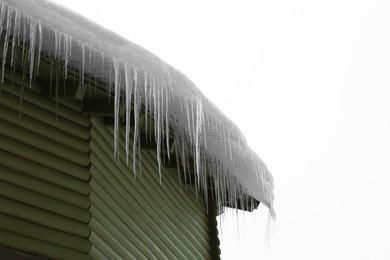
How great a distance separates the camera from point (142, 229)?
559 centimetres

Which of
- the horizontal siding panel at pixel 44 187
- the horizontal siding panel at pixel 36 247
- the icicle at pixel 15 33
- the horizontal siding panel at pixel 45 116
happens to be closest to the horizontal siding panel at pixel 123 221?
the horizontal siding panel at pixel 44 187

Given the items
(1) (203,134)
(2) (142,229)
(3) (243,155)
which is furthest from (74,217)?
(3) (243,155)

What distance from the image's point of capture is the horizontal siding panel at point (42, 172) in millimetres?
4398

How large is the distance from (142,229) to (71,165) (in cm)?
110

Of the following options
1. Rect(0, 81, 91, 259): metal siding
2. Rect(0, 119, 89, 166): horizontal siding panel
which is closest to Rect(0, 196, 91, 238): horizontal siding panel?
Rect(0, 81, 91, 259): metal siding

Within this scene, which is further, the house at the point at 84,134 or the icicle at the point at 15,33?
the house at the point at 84,134

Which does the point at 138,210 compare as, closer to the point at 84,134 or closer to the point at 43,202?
the point at 84,134

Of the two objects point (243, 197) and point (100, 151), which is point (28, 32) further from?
point (243, 197)

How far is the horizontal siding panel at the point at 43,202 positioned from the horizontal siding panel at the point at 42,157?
249 millimetres

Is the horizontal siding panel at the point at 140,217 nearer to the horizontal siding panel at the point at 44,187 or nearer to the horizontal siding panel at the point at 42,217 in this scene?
the horizontal siding panel at the point at 44,187

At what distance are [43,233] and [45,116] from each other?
2.96 ft

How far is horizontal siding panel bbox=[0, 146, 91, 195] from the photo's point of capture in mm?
4398

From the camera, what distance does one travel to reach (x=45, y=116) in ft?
15.6

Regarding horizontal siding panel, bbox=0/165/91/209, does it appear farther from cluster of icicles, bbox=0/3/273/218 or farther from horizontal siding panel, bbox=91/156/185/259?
cluster of icicles, bbox=0/3/273/218
